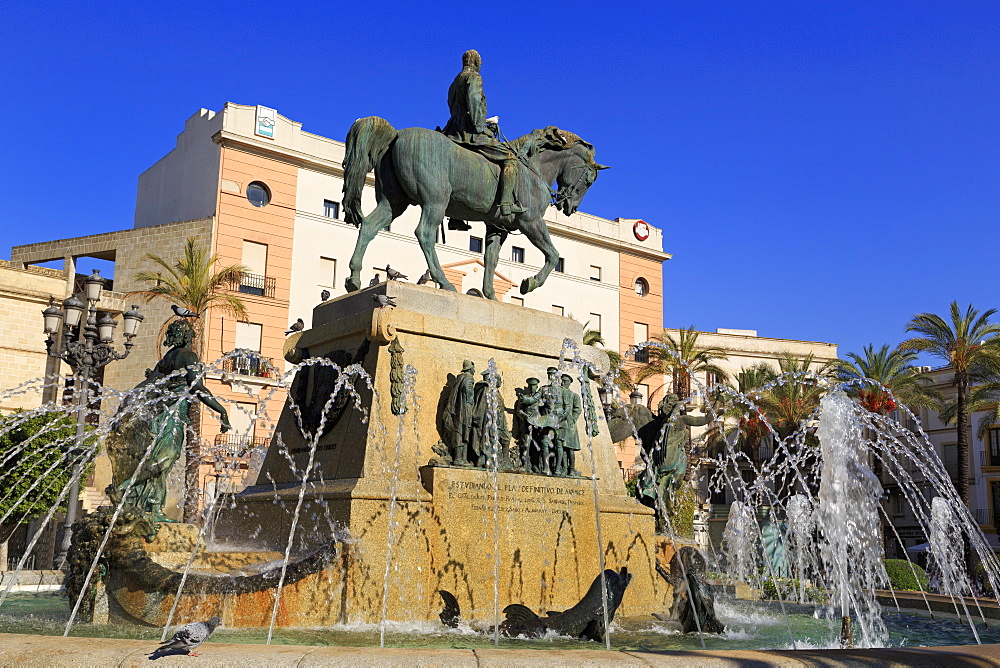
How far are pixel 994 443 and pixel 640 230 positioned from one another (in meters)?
23.3

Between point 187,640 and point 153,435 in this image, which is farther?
point 153,435

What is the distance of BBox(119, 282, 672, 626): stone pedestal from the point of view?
812 cm

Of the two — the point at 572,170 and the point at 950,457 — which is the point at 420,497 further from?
the point at 950,457

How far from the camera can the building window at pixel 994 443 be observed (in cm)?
5288

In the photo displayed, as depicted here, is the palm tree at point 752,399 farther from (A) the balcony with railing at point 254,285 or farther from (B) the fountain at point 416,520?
(B) the fountain at point 416,520

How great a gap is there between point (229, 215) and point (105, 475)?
11269 mm

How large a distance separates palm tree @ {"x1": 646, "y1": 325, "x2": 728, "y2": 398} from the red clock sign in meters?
5.48

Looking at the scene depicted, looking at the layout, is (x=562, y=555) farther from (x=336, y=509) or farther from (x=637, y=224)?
(x=637, y=224)

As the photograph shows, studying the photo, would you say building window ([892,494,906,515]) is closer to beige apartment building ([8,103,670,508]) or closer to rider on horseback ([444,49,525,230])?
beige apartment building ([8,103,670,508])

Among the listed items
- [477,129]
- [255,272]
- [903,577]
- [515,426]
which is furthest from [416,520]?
[255,272]

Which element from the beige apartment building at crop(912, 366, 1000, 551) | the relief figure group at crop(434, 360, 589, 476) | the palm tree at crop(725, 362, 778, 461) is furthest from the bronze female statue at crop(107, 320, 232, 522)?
the beige apartment building at crop(912, 366, 1000, 551)

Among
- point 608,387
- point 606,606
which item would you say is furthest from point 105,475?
point 606,606

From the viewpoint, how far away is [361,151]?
10.4 m

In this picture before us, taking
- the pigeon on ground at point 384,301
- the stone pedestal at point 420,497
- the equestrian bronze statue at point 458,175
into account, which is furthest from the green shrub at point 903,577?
the pigeon on ground at point 384,301
